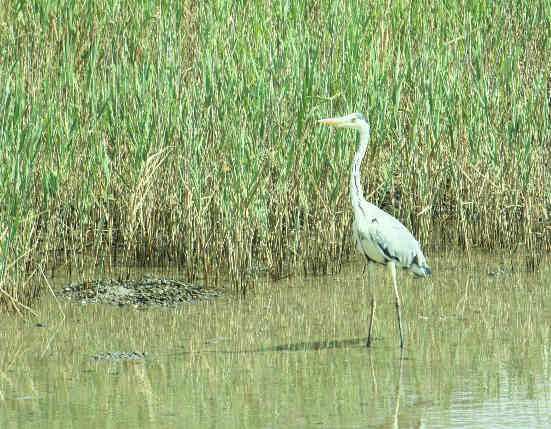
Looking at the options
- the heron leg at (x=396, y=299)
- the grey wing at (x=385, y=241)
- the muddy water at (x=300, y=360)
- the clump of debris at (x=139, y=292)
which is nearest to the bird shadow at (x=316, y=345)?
the muddy water at (x=300, y=360)

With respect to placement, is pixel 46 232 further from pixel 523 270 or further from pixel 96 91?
pixel 523 270

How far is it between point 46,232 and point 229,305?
1.31 meters

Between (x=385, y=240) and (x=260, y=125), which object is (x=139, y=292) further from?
(x=385, y=240)

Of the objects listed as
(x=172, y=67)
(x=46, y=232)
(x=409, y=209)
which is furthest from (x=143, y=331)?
(x=409, y=209)

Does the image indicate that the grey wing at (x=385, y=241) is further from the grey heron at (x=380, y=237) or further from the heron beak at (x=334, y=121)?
the heron beak at (x=334, y=121)

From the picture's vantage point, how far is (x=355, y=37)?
6.98 meters

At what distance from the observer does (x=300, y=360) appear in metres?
5.12

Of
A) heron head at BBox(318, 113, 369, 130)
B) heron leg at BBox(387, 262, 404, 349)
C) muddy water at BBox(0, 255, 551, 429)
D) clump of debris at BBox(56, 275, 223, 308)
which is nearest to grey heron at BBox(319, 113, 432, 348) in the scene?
heron leg at BBox(387, 262, 404, 349)

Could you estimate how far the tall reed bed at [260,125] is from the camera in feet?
21.5

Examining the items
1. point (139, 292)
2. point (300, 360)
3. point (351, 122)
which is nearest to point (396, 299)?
point (300, 360)

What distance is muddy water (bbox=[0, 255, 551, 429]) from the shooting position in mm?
4266

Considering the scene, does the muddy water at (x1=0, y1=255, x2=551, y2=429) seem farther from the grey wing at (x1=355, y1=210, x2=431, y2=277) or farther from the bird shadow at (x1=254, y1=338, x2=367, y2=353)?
the grey wing at (x1=355, y1=210, x2=431, y2=277)

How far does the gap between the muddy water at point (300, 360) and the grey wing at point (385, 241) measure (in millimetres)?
451

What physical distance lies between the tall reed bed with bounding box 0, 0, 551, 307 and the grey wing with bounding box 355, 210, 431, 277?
1.14 metres
